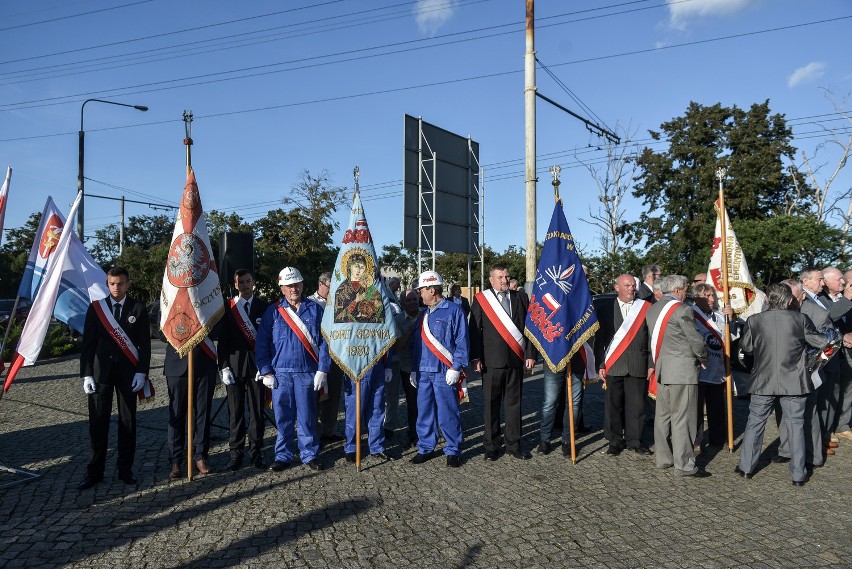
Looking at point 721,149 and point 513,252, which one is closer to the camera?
point 721,149

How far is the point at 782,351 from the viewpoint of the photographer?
238 inches

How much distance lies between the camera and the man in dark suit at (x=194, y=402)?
628cm

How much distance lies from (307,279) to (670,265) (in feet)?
52.8

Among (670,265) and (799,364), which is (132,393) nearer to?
(799,364)

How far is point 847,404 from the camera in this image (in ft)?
25.3

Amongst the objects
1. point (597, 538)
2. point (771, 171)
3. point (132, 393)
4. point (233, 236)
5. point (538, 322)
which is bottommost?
point (597, 538)

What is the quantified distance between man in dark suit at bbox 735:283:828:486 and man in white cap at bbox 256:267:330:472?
4095mm

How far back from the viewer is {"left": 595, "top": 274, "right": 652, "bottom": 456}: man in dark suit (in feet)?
23.0

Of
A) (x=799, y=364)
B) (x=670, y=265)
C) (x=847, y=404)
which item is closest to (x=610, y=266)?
(x=670, y=265)

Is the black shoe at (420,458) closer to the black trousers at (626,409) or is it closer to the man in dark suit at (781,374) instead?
the black trousers at (626,409)

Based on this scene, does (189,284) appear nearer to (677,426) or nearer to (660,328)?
(660,328)

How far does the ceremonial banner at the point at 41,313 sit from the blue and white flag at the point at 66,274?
211 millimetres

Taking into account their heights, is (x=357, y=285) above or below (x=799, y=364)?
above

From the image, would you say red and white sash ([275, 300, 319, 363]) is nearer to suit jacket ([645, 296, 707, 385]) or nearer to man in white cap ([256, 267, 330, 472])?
man in white cap ([256, 267, 330, 472])
